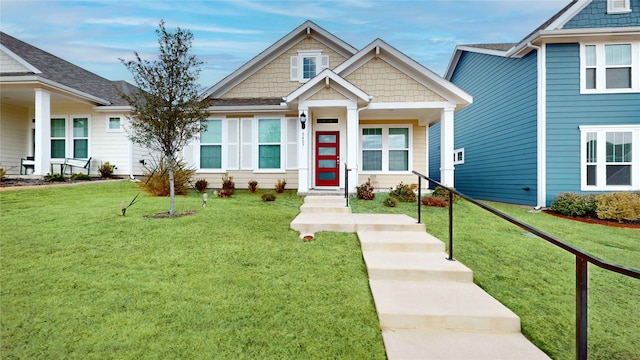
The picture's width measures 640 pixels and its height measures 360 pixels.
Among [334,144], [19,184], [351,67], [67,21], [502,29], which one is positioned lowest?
[19,184]

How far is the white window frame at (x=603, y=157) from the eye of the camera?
9195 mm

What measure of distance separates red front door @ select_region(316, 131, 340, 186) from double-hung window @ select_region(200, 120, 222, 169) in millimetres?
3988

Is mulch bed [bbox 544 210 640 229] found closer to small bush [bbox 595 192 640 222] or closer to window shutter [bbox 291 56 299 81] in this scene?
small bush [bbox 595 192 640 222]

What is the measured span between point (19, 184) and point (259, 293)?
1175cm

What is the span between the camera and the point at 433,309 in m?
2.88

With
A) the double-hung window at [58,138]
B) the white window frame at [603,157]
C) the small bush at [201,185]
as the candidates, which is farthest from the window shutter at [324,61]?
the double-hung window at [58,138]

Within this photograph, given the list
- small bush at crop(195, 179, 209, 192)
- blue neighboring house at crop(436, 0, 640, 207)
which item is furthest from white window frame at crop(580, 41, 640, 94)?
small bush at crop(195, 179, 209, 192)

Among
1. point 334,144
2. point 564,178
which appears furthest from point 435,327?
point 564,178

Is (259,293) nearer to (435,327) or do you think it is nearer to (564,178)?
(435,327)

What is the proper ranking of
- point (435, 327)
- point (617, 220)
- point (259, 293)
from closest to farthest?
point (435, 327) < point (259, 293) < point (617, 220)

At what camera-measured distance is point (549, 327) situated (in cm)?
277

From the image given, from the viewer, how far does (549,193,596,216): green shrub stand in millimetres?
8492

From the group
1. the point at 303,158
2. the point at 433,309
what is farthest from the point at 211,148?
the point at 433,309

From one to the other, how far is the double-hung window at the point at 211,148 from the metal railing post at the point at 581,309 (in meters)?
11.3
